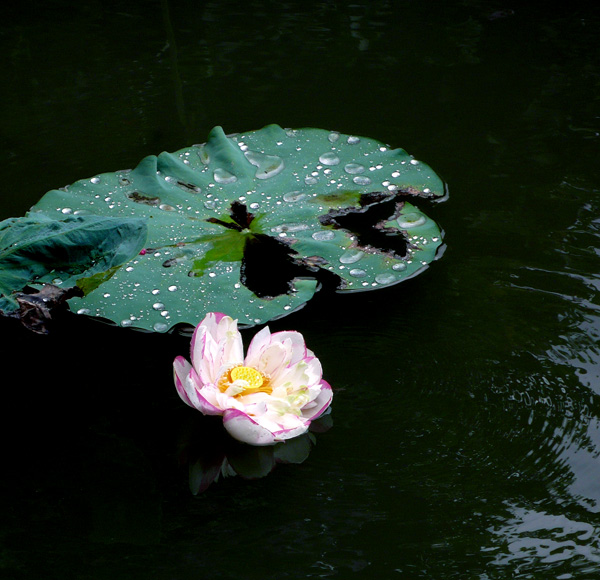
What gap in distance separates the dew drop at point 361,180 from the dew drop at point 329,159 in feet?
0.31

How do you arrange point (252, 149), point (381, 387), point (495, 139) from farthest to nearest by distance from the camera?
point (495, 139) → point (252, 149) → point (381, 387)

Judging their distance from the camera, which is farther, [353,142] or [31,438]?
[353,142]

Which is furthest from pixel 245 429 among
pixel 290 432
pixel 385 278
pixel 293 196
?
pixel 293 196

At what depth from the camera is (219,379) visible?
149 centimetres

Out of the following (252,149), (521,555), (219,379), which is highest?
(252,149)

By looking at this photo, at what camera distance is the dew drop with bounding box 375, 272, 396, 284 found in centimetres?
182

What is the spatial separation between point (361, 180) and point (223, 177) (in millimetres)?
405

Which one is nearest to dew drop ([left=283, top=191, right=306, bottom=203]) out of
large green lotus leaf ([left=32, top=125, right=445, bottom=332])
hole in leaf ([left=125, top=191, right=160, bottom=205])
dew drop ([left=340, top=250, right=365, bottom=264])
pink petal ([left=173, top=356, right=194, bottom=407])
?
large green lotus leaf ([left=32, top=125, right=445, bottom=332])

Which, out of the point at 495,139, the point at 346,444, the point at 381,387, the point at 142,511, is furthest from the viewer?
the point at 495,139

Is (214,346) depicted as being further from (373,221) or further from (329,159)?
(329,159)

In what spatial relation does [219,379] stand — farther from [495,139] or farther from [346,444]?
[495,139]

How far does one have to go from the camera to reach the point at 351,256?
1887 mm

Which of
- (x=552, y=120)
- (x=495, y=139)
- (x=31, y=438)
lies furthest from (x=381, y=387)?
(x=552, y=120)

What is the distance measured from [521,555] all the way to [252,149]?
56.5 inches
